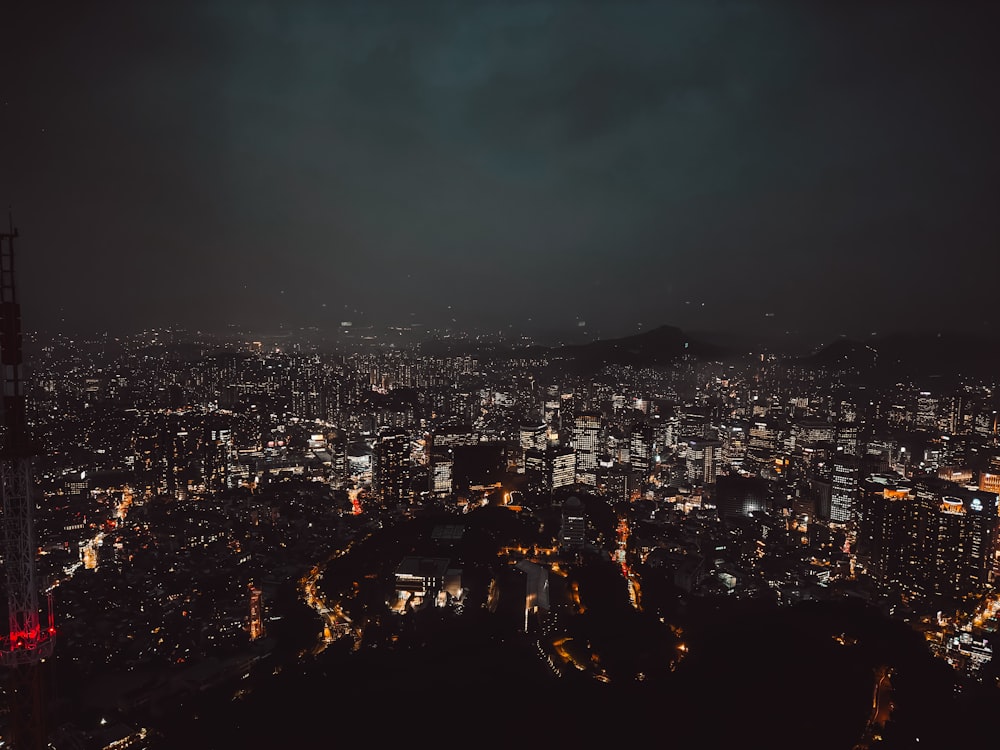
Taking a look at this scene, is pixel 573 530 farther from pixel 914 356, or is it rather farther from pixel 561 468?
pixel 914 356

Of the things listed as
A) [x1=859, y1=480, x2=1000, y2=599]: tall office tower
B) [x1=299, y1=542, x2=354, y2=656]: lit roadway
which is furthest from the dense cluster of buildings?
[x1=299, y1=542, x2=354, y2=656]: lit roadway

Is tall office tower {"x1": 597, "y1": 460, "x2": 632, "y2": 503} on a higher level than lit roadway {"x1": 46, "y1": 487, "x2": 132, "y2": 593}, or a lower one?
lower

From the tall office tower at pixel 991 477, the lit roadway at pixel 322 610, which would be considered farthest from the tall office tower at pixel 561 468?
the tall office tower at pixel 991 477

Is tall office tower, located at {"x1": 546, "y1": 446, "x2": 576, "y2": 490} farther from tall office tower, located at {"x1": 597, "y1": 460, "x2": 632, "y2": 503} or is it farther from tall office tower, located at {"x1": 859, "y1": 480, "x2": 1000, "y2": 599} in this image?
tall office tower, located at {"x1": 859, "y1": 480, "x2": 1000, "y2": 599}

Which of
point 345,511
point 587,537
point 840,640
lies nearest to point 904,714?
point 840,640

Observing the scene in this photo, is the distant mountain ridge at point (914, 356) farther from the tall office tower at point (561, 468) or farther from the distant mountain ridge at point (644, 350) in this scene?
the tall office tower at point (561, 468)

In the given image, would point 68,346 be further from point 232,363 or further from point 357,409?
point 357,409
